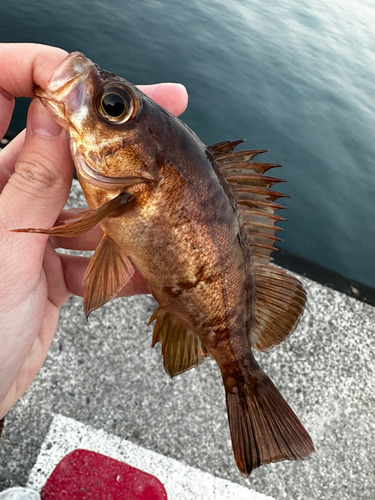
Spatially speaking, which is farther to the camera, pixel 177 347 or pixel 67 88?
pixel 177 347

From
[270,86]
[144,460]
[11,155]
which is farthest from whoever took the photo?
[270,86]

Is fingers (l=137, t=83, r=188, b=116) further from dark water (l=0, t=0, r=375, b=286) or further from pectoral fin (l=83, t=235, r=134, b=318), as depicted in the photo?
dark water (l=0, t=0, r=375, b=286)

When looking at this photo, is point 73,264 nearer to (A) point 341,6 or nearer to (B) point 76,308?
(B) point 76,308

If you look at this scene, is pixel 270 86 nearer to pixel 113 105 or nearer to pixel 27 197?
pixel 113 105

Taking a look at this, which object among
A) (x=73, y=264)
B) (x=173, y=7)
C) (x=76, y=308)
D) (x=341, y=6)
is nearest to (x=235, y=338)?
(x=73, y=264)

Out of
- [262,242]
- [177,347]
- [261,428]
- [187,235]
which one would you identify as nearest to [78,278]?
[177,347]
